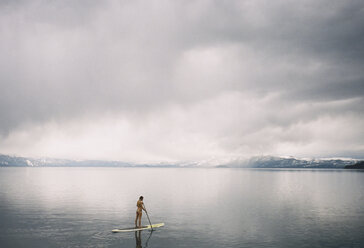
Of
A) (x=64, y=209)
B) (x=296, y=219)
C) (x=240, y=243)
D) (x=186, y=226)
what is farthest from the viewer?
(x=64, y=209)

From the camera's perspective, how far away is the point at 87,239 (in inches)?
1289

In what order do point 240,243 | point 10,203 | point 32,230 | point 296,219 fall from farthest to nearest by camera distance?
point 10,203, point 296,219, point 32,230, point 240,243

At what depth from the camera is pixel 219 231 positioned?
3744 centimetres

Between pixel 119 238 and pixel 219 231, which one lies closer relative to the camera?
pixel 119 238

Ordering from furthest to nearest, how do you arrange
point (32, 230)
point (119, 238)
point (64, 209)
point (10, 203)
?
point (10, 203)
point (64, 209)
point (32, 230)
point (119, 238)


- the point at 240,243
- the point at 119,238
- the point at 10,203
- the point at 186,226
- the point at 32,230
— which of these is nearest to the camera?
the point at 240,243

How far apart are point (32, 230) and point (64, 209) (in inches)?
751

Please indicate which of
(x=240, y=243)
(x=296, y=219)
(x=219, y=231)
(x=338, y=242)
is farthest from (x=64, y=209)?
(x=338, y=242)

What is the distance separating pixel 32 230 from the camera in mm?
37125

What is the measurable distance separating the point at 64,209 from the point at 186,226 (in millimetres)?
28893

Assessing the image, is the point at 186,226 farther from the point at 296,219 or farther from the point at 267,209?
the point at 267,209

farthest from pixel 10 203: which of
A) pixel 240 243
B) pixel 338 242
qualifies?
pixel 338 242

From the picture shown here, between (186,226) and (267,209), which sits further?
(267,209)

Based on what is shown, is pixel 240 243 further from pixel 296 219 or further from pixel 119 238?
pixel 296 219
